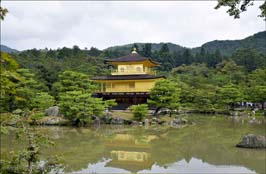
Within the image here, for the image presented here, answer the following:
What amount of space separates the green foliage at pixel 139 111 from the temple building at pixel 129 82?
3887 mm

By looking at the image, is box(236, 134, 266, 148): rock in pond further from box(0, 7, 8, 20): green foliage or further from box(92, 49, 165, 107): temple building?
box(92, 49, 165, 107): temple building

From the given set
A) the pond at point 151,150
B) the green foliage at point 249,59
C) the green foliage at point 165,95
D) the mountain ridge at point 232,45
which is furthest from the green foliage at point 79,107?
the mountain ridge at point 232,45

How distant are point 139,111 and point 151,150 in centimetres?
802

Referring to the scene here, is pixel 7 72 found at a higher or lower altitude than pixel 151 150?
higher

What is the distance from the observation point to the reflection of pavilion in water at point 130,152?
10727 mm

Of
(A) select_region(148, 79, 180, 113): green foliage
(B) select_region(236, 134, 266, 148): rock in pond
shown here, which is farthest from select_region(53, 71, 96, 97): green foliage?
(B) select_region(236, 134, 266, 148): rock in pond

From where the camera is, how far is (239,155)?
11.6m

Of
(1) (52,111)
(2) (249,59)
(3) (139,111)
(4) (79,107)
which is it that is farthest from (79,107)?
(2) (249,59)

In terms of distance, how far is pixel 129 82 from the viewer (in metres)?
27.0

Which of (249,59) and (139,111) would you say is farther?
(249,59)

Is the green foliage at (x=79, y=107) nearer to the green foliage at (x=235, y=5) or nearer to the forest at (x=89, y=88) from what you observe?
the forest at (x=89, y=88)

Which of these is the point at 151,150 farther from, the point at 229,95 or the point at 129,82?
the point at 229,95

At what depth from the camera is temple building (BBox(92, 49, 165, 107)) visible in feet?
85.7

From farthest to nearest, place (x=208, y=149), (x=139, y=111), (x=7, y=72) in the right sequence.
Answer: (x=139, y=111)
(x=208, y=149)
(x=7, y=72)
